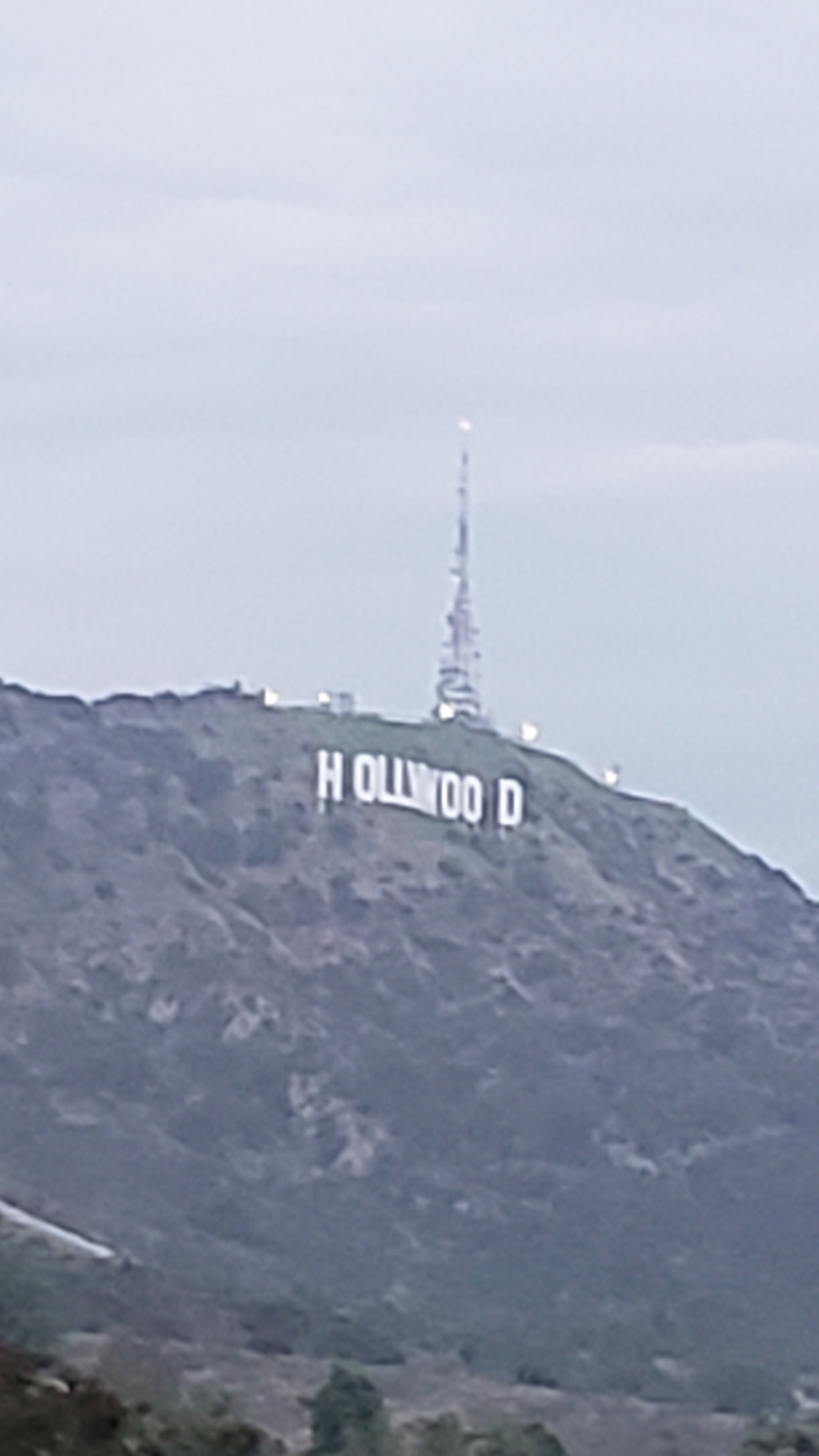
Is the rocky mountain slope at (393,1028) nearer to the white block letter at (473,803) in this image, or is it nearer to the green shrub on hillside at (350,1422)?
the white block letter at (473,803)

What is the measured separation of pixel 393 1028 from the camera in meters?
168

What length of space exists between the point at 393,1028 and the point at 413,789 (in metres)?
17.2

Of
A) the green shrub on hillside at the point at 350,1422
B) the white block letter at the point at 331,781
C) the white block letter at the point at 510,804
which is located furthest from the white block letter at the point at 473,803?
the green shrub on hillside at the point at 350,1422

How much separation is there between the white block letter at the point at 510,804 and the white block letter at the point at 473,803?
0.68 meters

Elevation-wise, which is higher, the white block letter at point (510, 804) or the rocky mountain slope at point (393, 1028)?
the white block letter at point (510, 804)

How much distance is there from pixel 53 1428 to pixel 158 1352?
25581mm

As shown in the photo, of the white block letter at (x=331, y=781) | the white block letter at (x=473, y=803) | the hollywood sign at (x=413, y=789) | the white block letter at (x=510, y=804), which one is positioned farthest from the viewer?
the white block letter at (x=510, y=804)

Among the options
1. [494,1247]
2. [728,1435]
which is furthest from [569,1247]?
[728,1435]

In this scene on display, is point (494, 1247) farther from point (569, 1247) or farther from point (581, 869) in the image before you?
point (581, 869)

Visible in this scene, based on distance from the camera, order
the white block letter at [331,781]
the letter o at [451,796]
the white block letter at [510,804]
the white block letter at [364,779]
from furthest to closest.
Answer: the white block letter at [510,804] → the letter o at [451,796] → the white block letter at [364,779] → the white block letter at [331,781]

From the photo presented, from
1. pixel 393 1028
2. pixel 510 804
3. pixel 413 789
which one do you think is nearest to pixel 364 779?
pixel 413 789

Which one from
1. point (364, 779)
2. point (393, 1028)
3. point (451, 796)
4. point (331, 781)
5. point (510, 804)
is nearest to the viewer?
point (393, 1028)

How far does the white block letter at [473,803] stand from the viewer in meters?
185

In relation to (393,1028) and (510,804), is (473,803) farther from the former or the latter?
(393,1028)
